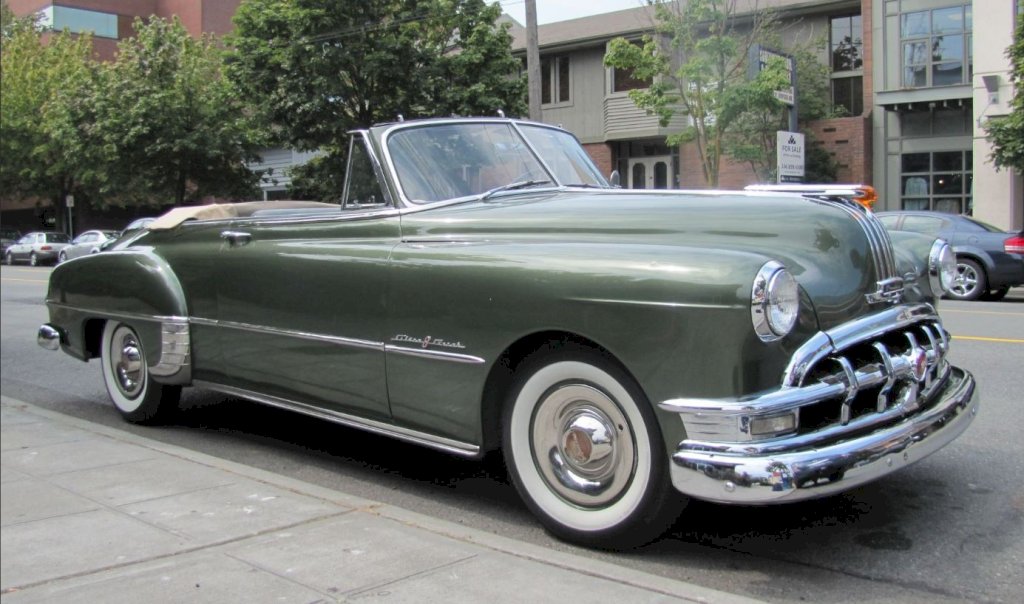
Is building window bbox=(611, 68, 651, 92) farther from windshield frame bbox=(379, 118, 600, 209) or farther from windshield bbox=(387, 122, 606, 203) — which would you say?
windshield bbox=(387, 122, 606, 203)

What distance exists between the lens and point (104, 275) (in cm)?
648

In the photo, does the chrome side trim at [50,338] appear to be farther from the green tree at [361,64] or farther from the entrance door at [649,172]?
the entrance door at [649,172]

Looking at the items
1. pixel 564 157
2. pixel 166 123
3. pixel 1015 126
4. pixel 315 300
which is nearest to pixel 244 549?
pixel 315 300

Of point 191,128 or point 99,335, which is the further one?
point 191,128

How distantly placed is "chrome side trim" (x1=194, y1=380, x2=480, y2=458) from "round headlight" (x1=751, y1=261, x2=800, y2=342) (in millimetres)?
1470

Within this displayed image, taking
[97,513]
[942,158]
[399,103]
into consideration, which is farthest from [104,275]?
[942,158]

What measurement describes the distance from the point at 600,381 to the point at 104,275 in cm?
422

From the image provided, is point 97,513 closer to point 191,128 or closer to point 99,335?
point 99,335

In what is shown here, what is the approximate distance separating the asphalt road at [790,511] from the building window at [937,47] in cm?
1844

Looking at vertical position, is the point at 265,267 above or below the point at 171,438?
above

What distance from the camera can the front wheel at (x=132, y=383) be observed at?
6332mm

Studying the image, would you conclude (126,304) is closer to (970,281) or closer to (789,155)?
(970,281)

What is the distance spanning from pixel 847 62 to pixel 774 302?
81.2ft

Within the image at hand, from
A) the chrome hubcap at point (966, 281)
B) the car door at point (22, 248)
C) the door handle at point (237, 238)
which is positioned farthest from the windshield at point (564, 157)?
the car door at point (22, 248)
